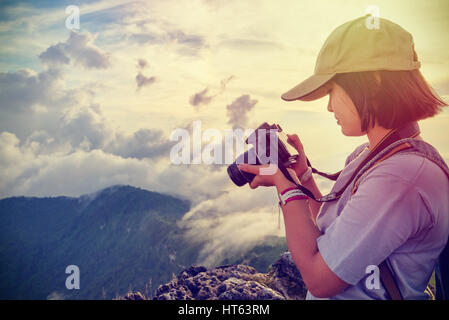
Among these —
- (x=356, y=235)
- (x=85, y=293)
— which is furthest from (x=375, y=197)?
(x=85, y=293)

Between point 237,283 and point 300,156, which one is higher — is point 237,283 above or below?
below

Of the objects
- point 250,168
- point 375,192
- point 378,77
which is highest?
point 378,77

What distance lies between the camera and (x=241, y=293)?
470cm

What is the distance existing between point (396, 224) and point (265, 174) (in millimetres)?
844

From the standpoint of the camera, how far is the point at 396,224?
158 centimetres

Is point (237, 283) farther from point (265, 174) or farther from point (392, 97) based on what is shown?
point (392, 97)

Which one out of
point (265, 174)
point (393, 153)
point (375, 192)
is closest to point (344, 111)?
point (393, 153)

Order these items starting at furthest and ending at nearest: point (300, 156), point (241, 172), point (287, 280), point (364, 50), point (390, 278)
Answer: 1. point (287, 280)
2. point (300, 156)
3. point (241, 172)
4. point (364, 50)
5. point (390, 278)

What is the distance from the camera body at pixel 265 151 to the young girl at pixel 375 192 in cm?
21

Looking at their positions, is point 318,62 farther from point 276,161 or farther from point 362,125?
point 276,161

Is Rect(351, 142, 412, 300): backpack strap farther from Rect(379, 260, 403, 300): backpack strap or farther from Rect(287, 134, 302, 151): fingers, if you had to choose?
Rect(287, 134, 302, 151): fingers

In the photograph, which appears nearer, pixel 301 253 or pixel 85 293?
pixel 301 253

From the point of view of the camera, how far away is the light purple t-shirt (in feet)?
5.18
